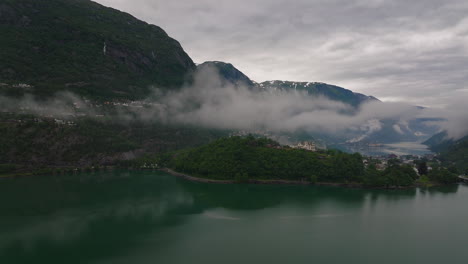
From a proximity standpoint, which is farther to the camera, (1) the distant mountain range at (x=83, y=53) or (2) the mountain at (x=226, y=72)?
(2) the mountain at (x=226, y=72)

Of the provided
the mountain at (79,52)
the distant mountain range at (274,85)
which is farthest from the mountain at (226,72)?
the mountain at (79,52)

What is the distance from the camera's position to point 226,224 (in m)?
24.0

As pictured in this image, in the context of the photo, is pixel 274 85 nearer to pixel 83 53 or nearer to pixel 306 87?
pixel 306 87

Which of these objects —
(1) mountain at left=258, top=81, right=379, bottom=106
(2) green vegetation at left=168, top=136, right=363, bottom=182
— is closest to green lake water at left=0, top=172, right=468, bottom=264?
(2) green vegetation at left=168, top=136, right=363, bottom=182

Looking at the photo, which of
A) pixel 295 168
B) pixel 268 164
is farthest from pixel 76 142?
pixel 295 168

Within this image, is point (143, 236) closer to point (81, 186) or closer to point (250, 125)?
point (81, 186)

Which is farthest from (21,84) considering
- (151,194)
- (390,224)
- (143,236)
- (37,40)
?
(390,224)

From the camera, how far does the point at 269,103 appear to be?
158750mm

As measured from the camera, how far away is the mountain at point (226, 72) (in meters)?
158

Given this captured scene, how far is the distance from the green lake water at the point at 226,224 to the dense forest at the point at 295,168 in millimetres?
2208

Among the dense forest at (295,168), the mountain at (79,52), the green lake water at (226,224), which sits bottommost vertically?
the green lake water at (226,224)

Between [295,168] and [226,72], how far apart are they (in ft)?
431

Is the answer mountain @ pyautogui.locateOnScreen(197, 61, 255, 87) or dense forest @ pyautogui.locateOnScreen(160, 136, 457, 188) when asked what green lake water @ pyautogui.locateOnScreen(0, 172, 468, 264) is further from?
mountain @ pyautogui.locateOnScreen(197, 61, 255, 87)

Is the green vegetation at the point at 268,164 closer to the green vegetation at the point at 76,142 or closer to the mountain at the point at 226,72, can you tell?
the green vegetation at the point at 76,142
